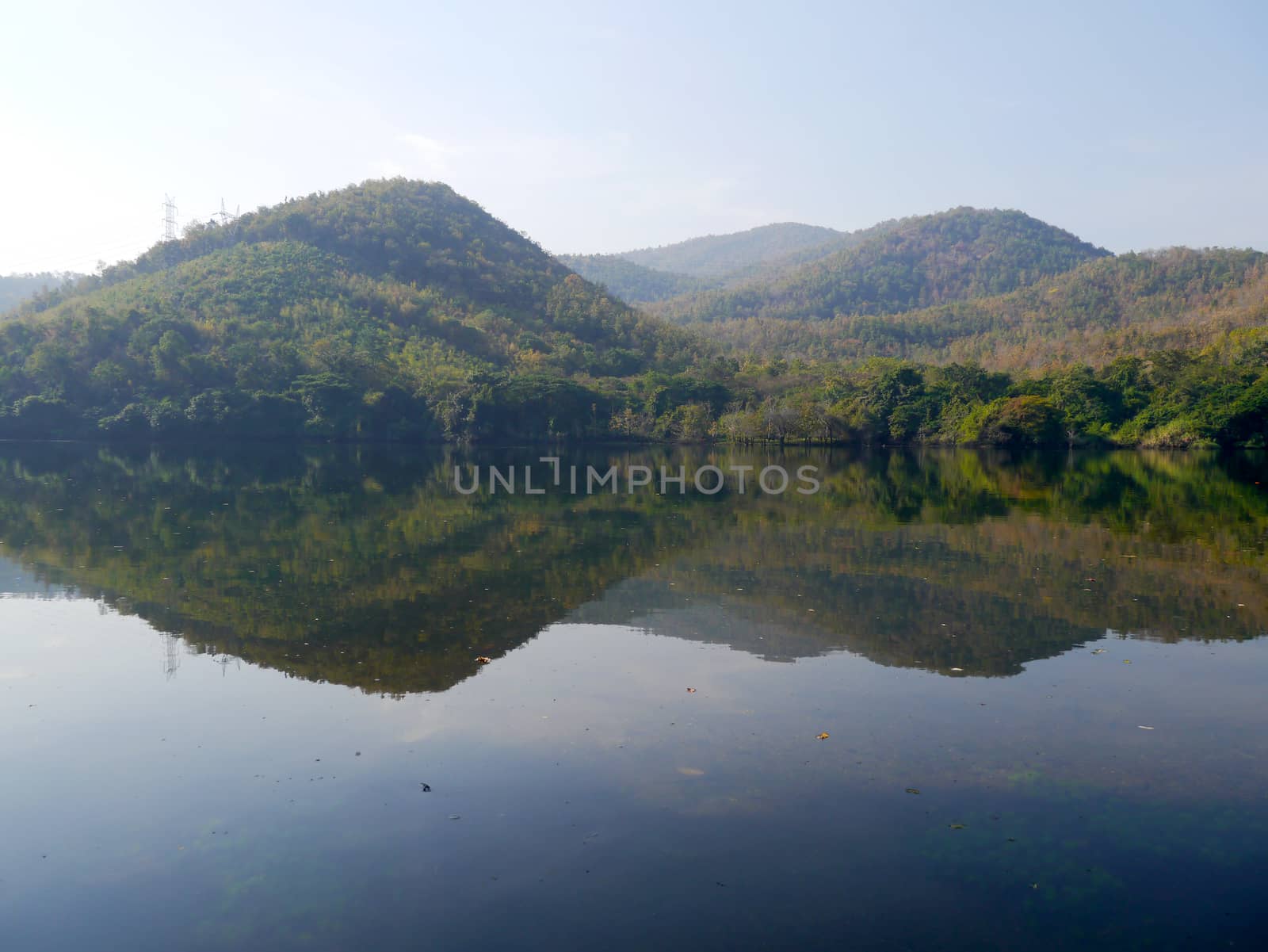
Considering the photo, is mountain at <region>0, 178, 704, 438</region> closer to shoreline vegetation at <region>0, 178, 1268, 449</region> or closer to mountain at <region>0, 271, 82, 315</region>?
shoreline vegetation at <region>0, 178, 1268, 449</region>

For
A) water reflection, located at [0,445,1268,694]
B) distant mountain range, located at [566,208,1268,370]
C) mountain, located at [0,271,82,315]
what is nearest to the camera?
water reflection, located at [0,445,1268,694]

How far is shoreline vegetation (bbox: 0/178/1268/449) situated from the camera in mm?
60656

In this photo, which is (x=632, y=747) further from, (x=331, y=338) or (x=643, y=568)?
(x=331, y=338)

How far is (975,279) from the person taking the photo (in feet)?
593

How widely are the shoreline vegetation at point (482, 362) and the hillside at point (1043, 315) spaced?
839 mm

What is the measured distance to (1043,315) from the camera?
408 feet

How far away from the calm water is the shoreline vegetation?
49038 millimetres

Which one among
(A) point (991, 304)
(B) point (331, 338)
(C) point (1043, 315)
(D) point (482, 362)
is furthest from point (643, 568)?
(A) point (991, 304)

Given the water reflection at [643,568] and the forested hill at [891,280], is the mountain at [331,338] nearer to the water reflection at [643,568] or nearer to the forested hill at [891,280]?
the water reflection at [643,568]

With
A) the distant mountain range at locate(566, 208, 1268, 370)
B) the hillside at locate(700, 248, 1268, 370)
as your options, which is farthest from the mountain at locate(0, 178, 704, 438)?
the distant mountain range at locate(566, 208, 1268, 370)

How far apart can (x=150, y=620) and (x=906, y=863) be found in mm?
9067

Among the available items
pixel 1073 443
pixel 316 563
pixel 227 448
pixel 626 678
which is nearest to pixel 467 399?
pixel 227 448

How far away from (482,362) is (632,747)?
71.7m

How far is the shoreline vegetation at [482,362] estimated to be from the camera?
60656 mm
